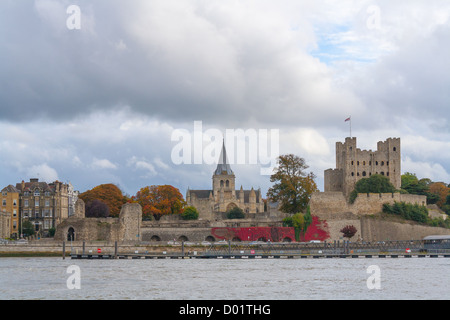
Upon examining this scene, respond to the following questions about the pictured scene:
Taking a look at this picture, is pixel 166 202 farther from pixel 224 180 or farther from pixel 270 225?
pixel 224 180

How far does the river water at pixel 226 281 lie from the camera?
108 ft

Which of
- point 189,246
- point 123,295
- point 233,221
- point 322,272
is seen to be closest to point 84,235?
point 189,246

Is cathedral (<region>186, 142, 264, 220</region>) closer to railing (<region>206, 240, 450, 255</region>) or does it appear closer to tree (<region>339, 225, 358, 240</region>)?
tree (<region>339, 225, 358, 240</region>)

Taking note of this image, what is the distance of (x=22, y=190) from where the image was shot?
84.7m

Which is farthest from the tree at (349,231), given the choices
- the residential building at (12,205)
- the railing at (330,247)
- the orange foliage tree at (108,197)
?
the residential building at (12,205)

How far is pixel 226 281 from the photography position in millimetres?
39375

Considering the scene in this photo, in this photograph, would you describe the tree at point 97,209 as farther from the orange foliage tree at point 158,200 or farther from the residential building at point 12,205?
the residential building at point 12,205

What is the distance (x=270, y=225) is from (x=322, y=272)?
30368 mm

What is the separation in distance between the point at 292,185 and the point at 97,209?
865 inches

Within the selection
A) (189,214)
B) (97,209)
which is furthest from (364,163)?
(97,209)

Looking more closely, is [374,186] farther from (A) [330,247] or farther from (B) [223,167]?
(B) [223,167]

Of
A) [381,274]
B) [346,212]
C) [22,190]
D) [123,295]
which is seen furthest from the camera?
[22,190]

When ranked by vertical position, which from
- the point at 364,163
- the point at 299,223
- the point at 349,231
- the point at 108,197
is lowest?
the point at 349,231

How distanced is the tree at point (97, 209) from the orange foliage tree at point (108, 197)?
2.48 m
